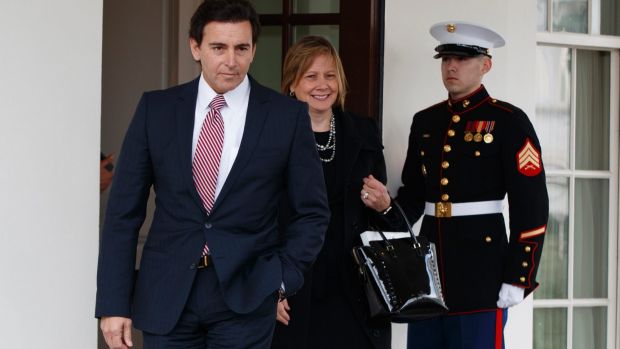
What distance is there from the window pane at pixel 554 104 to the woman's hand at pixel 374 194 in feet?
6.44

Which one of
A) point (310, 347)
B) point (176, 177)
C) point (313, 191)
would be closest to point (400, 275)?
point (310, 347)

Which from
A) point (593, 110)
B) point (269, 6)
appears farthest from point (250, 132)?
point (593, 110)

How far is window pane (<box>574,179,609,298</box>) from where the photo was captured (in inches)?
236

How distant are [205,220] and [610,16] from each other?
3424 mm

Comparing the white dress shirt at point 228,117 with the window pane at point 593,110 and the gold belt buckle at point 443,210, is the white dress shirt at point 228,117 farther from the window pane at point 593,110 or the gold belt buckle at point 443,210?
the window pane at point 593,110

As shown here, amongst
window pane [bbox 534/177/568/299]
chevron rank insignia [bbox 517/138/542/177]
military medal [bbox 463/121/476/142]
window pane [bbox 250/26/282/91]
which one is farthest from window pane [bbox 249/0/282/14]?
window pane [bbox 534/177/568/299]

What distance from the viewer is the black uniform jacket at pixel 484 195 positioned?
4.19m

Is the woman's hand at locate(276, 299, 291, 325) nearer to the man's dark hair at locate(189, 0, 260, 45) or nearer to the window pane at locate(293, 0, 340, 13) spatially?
the man's dark hair at locate(189, 0, 260, 45)

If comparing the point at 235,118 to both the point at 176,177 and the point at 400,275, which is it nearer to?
the point at 176,177

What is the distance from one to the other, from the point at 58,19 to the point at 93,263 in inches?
30.7

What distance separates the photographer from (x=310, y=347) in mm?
4133

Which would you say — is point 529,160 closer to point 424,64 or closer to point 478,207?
point 478,207

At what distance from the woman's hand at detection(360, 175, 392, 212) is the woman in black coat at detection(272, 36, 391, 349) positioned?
1.4 inches

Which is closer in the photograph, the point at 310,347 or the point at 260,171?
the point at 260,171
